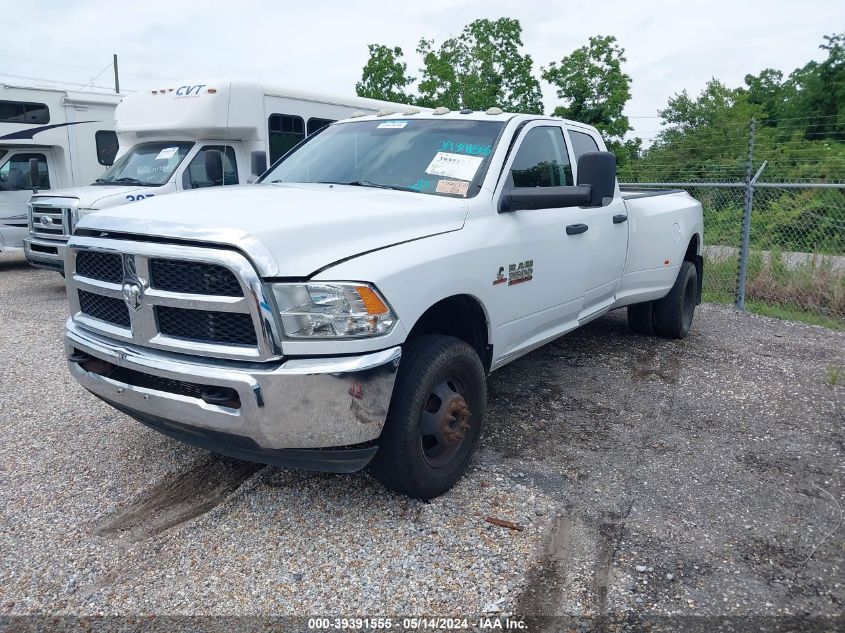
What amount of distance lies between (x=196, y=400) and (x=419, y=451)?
1033mm

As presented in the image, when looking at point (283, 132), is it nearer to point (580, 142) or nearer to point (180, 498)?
point (580, 142)

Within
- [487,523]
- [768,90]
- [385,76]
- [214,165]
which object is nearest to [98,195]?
[214,165]

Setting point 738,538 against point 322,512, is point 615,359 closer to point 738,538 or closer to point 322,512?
point 738,538

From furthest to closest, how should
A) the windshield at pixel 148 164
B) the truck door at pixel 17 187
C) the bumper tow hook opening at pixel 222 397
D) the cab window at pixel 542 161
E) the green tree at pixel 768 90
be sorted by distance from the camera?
the green tree at pixel 768 90, the truck door at pixel 17 187, the windshield at pixel 148 164, the cab window at pixel 542 161, the bumper tow hook opening at pixel 222 397

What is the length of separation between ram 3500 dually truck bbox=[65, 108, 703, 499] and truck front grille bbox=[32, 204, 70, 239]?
5.31 metres

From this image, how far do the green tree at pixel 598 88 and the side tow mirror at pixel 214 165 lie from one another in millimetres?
19530

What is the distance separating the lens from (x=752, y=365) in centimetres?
612

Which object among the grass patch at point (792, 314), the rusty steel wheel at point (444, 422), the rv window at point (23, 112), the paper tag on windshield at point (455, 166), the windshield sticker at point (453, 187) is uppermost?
the rv window at point (23, 112)

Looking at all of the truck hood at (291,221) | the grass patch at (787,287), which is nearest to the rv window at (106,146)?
the truck hood at (291,221)

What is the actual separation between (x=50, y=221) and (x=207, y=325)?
7.17m

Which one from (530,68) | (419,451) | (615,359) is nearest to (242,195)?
(419,451)

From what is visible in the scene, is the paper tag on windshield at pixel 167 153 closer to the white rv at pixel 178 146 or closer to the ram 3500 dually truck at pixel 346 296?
the white rv at pixel 178 146

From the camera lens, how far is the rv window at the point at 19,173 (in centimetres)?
1173

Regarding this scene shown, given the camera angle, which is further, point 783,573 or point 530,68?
point 530,68
